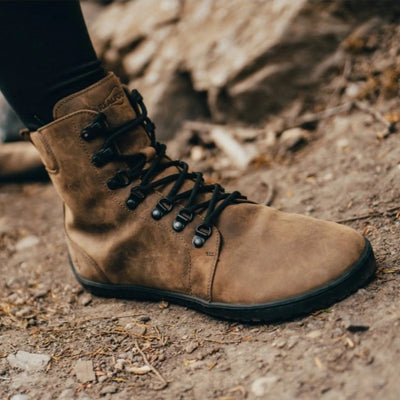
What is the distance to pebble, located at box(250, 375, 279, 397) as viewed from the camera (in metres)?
1.03

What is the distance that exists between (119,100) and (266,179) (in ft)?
3.36

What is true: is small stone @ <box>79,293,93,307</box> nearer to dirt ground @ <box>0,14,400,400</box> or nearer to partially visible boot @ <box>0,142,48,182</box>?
dirt ground @ <box>0,14,400,400</box>

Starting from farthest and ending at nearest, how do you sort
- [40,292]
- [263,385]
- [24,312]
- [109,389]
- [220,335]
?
[40,292]
[24,312]
[220,335]
[109,389]
[263,385]

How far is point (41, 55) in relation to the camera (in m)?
1.25

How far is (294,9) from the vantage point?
248 cm

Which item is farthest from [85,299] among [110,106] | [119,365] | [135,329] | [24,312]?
[110,106]

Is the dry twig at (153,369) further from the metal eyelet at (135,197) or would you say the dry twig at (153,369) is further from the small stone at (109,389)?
the metal eyelet at (135,197)

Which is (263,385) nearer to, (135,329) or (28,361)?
(135,329)

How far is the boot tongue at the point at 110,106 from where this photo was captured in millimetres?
1294

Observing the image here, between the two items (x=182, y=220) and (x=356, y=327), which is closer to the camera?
(x=356, y=327)

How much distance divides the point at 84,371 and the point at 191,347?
271 mm

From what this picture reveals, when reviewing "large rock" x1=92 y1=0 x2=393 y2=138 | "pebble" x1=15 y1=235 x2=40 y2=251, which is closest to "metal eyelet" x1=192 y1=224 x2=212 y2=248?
"pebble" x1=15 y1=235 x2=40 y2=251

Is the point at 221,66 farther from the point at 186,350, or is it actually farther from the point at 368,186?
the point at 186,350

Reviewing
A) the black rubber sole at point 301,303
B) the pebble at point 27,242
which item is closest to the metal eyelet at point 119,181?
the black rubber sole at point 301,303
